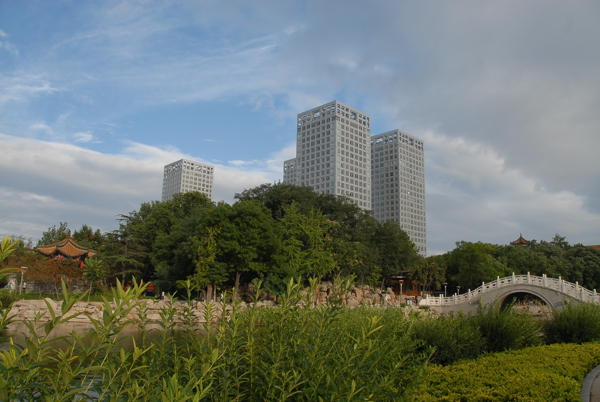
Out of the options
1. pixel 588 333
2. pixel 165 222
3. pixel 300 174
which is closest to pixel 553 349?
pixel 588 333

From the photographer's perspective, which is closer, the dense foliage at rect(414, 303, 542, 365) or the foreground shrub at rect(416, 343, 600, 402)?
the foreground shrub at rect(416, 343, 600, 402)

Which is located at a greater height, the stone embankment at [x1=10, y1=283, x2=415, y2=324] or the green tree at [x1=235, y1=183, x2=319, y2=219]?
the green tree at [x1=235, y1=183, x2=319, y2=219]

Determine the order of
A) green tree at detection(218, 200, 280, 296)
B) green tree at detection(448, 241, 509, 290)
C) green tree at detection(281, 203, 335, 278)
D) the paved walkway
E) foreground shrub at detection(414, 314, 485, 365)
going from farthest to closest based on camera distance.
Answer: green tree at detection(448, 241, 509, 290) < green tree at detection(281, 203, 335, 278) < green tree at detection(218, 200, 280, 296) < foreground shrub at detection(414, 314, 485, 365) < the paved walkway

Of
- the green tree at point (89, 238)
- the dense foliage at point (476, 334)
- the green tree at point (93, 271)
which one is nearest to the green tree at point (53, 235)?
the green tree at point (89, 238)

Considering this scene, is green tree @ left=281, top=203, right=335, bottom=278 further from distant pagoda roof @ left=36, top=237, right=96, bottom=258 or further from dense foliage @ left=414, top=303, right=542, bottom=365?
distant pagoda roof @ left=36, top=237, right=96, bottom=258

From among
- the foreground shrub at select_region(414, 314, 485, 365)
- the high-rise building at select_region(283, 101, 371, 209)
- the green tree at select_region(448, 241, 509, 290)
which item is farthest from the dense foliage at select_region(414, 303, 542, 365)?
the high-rise building at select_region(283, 101, 371, 209)

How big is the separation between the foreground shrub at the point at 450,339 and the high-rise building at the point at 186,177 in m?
101

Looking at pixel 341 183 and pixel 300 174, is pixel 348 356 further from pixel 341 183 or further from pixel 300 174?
pixel 300 174

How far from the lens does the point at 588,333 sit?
11.7 metres

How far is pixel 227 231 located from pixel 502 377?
76.4 ft

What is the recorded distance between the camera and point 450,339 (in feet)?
28.0

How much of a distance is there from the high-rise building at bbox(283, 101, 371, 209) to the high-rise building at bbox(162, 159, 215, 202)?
1466 inches

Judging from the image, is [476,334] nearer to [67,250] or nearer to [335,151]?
[67,250]

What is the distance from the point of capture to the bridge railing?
24969 millimetres
